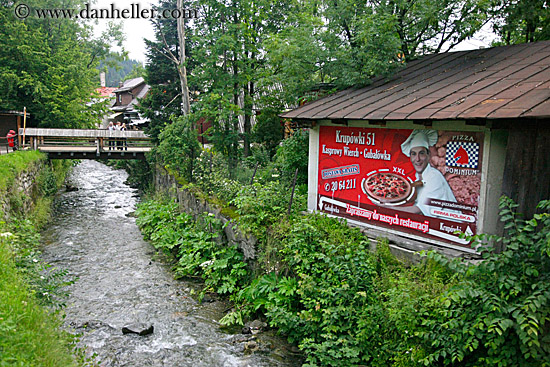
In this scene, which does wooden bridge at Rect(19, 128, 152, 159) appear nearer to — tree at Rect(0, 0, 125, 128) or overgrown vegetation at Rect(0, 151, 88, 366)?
tree at Rect(0, 0, 125, 128)

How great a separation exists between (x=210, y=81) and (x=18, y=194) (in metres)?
8.68

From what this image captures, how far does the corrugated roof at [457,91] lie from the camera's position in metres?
6.43

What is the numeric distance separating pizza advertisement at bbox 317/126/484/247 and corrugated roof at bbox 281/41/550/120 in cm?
59

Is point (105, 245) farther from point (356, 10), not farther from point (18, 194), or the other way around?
point (356, 10)

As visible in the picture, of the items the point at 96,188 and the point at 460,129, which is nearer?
the point at 460,129

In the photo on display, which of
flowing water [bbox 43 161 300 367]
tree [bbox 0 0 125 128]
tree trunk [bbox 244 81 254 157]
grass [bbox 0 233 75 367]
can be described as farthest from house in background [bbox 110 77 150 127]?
grass [bbox 0 233 75 367]

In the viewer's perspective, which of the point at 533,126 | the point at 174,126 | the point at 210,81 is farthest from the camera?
the point at 174,126

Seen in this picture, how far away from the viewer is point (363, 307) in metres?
7.06

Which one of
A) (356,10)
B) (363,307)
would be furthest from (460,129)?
(356,10)

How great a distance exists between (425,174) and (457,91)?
1737 mm

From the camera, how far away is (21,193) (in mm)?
15352

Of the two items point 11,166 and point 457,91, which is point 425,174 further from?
point 11,166

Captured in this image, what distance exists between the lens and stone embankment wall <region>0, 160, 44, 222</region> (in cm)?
1307

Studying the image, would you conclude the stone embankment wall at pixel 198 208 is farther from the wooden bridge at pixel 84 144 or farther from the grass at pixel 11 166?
the grass at pixel 11 166
